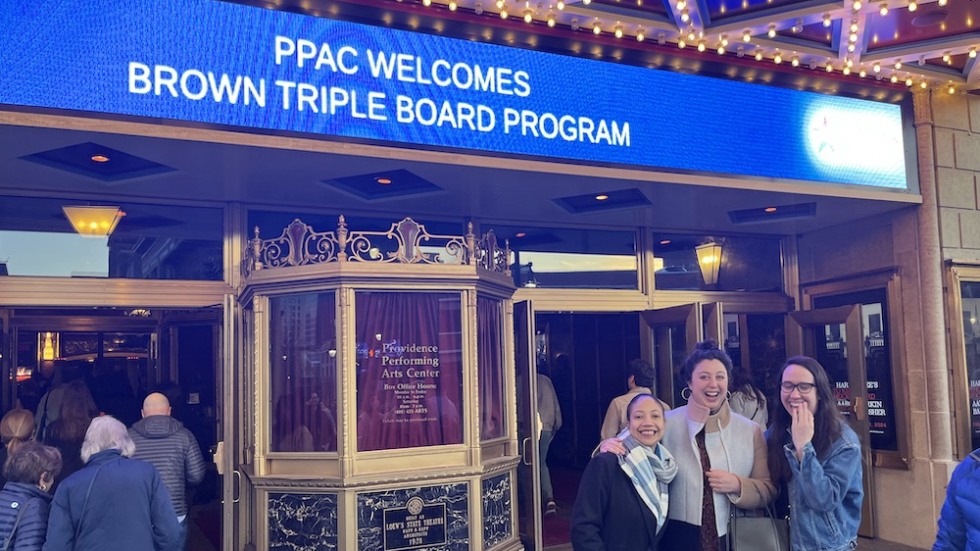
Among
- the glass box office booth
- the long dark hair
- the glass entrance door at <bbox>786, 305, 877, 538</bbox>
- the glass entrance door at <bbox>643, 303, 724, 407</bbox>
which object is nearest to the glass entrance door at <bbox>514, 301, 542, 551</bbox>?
the glass box office booth

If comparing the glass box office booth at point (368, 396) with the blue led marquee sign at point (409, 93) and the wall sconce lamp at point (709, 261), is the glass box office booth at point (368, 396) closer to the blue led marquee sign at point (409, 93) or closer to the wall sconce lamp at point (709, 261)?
the blue led marquee sign at point (409, 93)

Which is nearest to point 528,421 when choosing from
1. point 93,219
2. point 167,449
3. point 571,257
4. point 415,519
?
point 415,519

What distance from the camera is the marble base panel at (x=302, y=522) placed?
5184mm

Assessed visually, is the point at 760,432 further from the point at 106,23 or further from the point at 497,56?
the point at 106,23

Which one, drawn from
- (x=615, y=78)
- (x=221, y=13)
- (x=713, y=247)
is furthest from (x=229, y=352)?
(x=713, y=247)

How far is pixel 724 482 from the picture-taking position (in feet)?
9.37

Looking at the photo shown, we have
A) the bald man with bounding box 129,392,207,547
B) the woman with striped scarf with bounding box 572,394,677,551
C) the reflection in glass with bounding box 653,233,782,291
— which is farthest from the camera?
the reflection in glass with bounding box 653,233,782,291

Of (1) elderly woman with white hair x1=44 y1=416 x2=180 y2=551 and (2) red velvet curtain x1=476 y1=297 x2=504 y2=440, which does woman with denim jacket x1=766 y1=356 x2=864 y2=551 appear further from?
(2) red velvet curtain x1=476 y1=297 x2=504 y2=440

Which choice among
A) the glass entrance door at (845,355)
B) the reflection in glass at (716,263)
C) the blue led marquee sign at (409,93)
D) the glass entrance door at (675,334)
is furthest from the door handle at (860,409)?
the blue led marquee sign at (409,93)

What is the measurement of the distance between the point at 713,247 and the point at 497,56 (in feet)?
11.8

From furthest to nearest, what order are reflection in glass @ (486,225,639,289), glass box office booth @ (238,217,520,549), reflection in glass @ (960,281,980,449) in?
reflection in glass @ (486,225,639,289)
reflection in glass @ (960,281,980,449)
glass box office booth @ (238,217,520,549)

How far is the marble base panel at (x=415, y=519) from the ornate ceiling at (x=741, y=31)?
2.95 m

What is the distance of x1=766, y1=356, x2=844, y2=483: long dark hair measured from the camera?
2896mm

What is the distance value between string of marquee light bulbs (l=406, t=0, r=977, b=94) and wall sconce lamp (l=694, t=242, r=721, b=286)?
206 cm
